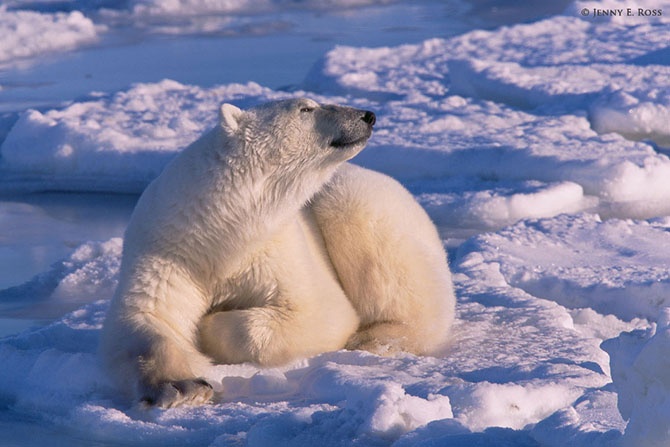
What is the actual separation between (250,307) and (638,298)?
1.77m

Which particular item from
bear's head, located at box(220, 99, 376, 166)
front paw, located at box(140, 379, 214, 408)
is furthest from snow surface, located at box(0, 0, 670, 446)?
bear's head, located at box(220, 99, 376, 166)

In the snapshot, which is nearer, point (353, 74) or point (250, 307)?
point (250, 307)

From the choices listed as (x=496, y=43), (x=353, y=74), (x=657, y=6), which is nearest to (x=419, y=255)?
(x=353, y=74)

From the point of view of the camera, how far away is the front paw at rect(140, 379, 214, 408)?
294 cm

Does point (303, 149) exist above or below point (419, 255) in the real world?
above

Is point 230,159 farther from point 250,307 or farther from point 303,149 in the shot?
point 250,307

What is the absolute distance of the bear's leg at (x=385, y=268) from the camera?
3.67 m

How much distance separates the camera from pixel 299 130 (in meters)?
3.28

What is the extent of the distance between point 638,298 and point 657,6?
335 inches

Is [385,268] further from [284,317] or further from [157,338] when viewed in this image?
[157,338]

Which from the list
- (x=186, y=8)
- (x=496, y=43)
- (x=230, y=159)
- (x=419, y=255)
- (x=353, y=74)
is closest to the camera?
(x=230, y=159)

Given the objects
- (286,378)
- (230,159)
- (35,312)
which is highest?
(230,159)

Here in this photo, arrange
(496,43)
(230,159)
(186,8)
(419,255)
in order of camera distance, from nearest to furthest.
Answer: (230,159), (419,255), (496,43), (186,8)

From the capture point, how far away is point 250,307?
133 inches
